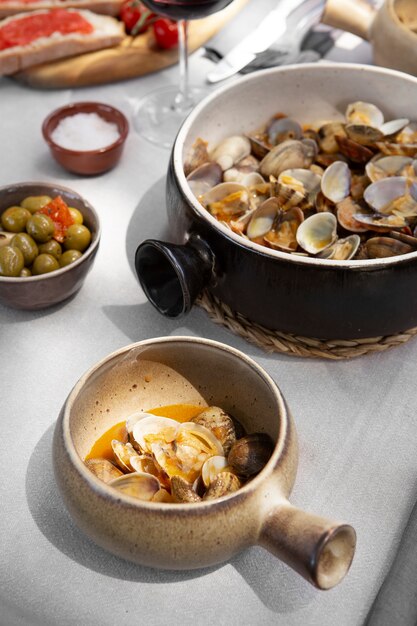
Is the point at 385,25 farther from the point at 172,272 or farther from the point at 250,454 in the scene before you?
the point at 250,454

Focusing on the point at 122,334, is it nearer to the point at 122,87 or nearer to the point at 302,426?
the point at 302,426

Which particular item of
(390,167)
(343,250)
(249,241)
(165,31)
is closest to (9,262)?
(249,241)

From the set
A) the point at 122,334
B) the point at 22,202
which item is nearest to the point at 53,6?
the point at 22,202

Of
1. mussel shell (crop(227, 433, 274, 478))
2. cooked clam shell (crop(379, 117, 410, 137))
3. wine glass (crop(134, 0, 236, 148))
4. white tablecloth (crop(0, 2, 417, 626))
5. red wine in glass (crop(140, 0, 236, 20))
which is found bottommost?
white tablecloth (crop(0, 2, 417, 626))

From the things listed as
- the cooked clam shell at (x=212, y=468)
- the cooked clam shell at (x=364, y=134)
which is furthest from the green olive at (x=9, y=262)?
the cooked clam shell at (x=364, y=134)

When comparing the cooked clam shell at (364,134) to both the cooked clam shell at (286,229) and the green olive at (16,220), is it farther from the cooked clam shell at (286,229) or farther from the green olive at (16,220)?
the green olive at (16,220)

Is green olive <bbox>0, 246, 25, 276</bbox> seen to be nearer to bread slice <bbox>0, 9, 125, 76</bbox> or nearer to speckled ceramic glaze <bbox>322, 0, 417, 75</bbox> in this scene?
bread slice <bbox>0, 9, 125, 76</bbox>

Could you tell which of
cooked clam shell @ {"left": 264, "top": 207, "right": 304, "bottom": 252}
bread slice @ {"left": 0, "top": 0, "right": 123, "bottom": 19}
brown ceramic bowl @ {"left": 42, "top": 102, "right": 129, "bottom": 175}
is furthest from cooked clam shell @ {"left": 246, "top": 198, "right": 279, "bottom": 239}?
bread slice @ {"left": 0, "top": 0, "right": 123, "bottom": 19}
